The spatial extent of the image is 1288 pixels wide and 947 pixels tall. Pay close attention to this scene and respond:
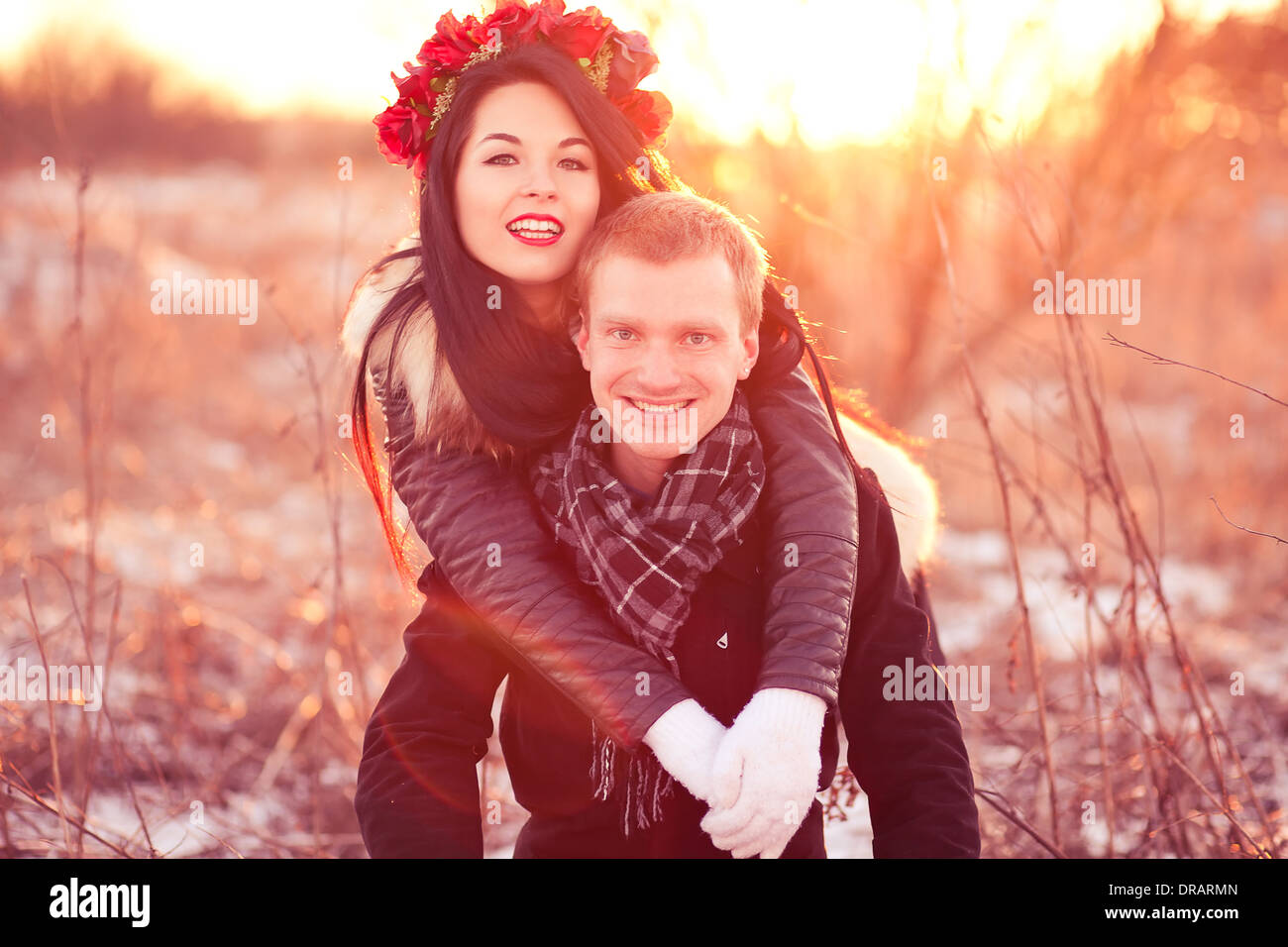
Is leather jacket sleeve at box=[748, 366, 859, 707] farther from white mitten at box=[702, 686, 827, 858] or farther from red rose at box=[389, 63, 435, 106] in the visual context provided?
red rose at box=[389, 63, 435, 106]

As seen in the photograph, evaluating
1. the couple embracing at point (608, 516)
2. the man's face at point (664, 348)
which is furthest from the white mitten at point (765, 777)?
the man's face at point (664, 348)

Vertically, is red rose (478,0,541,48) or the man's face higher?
red rose (478,0,541,48)

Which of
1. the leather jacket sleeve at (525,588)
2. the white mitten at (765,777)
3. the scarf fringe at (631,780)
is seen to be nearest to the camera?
the white mitten at (765,777)

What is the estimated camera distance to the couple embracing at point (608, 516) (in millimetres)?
1716

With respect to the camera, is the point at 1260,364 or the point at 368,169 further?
the point at 368,169

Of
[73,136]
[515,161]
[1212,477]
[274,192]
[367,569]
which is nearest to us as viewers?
[515,161]

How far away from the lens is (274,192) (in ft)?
45.7

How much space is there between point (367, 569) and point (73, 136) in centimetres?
894

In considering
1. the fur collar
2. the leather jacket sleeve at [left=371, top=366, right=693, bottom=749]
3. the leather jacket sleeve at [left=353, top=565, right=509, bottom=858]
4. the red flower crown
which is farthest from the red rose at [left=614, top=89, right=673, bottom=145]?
the leather jacket sleeve at [left=353, top=565, right=509, bottom=858]

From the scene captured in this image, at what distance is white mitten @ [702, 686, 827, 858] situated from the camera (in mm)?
1591

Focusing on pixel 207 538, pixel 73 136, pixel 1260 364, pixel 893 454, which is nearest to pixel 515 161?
pixel 893 454

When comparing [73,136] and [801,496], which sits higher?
[73,136]

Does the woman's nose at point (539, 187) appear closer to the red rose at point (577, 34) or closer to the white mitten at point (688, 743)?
the red rose at point (577, 34)
